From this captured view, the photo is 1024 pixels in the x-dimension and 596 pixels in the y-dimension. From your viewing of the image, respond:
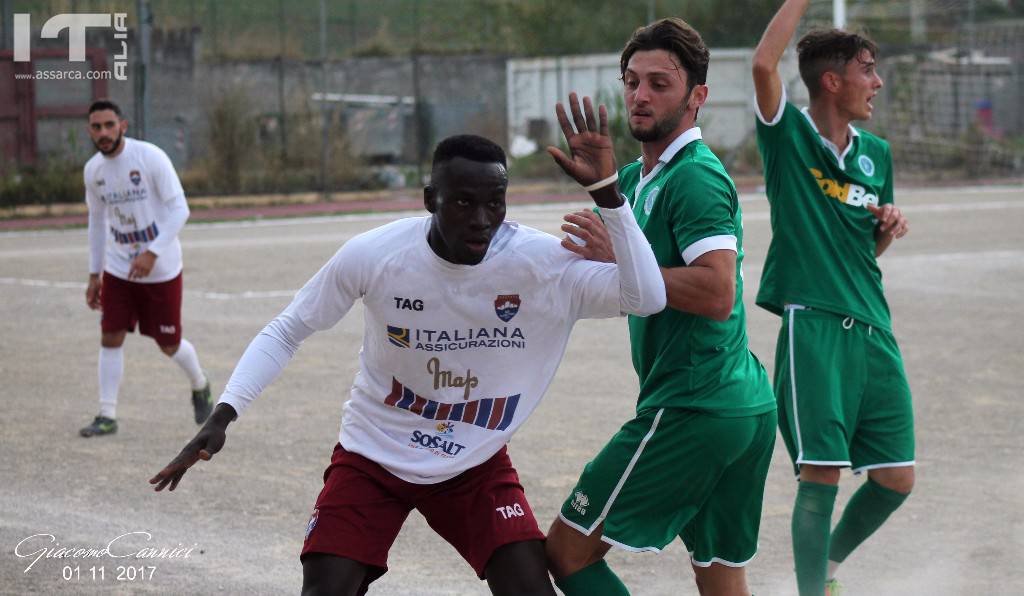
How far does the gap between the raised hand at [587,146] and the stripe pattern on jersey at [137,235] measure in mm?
5965

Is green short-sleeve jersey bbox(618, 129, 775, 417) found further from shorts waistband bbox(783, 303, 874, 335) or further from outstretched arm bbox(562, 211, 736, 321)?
shorts waistband bbox(783, 303, 874, 335)

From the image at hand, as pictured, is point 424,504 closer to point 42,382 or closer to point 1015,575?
point 1015,575

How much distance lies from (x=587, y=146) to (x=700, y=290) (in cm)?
53

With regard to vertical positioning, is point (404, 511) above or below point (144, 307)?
below

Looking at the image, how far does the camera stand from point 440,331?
412cm

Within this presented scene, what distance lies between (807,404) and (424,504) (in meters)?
1.60

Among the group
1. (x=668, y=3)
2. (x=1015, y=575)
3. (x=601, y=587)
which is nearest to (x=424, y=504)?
(x=601, y=587)

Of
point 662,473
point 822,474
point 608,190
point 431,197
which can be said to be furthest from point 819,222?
point 431,197

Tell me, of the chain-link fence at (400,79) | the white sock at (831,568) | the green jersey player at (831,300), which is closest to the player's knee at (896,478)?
the green jersey player at (831,300)

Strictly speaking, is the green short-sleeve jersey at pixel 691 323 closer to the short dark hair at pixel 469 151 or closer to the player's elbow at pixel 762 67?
the short dark hair at pixel 469 151

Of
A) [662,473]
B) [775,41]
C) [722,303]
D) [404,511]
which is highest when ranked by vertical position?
[775,41]

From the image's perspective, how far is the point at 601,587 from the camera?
410 centimetres

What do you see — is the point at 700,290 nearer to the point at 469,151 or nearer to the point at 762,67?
the point at 469,151
